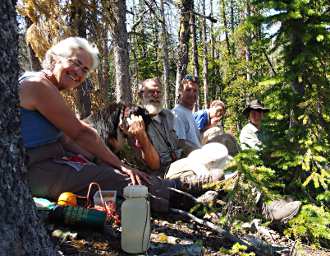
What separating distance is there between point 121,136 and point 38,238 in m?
2.59

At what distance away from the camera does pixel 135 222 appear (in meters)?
2.65

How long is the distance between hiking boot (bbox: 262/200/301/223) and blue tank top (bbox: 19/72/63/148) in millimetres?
1975

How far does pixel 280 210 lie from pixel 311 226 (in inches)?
11.4

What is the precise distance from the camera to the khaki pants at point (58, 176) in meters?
3.38

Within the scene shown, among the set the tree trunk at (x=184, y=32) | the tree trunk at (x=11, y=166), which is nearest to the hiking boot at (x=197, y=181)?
the tree trunk at (x=11, y=166)

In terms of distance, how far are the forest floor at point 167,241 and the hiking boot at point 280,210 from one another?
14 cm

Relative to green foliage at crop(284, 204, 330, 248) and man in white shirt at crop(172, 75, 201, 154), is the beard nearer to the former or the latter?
man in white shirt at crop(172, 75, 201, 154)

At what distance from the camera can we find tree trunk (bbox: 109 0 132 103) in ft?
19.4

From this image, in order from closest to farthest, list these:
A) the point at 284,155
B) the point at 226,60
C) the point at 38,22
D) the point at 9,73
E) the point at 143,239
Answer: the point at 9,73
the point at 143,239
the point at 284,155
the point at 38,22
the point at 226,60

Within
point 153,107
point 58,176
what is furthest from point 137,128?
point 58,176

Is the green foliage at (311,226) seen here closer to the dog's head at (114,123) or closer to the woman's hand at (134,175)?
the woman's hand at (134,175)

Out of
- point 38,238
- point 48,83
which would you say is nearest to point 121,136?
point 48,83

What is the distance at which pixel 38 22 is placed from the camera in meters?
5.76

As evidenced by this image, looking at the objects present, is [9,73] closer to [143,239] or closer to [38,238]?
[38,238]
